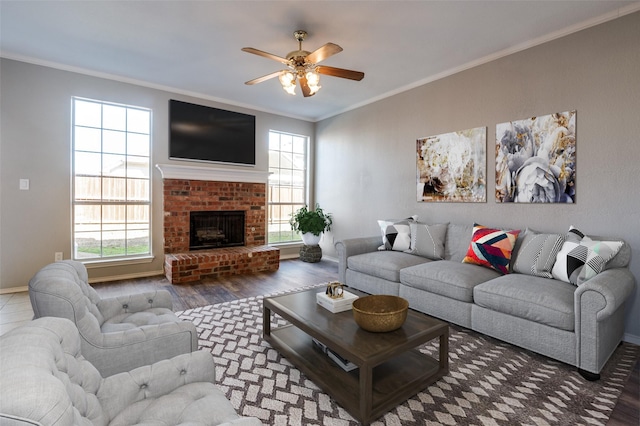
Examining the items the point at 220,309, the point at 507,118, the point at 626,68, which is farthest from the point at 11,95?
the point at 626,68

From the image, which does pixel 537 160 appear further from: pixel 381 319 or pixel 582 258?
pixel 381 319

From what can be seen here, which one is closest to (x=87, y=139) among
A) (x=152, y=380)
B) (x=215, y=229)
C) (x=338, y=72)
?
(x=215, y=229)

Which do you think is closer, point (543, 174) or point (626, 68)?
point (626, 68)

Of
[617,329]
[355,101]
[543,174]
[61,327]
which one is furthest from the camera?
[355,101]

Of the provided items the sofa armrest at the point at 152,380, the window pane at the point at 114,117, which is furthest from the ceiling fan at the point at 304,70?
the window pane at the point at 114,117

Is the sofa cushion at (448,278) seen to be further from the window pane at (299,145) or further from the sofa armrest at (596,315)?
the window pane at (299,145)

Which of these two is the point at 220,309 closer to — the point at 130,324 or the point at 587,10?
the point at 130,324

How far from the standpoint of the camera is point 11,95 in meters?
3.74

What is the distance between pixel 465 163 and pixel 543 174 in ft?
2.79

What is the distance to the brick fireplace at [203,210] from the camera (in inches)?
176

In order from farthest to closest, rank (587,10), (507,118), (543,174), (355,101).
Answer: (355,101), (507,118), (543,174), (587,10)

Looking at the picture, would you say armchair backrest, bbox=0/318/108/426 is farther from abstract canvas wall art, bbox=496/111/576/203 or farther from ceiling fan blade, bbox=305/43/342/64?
abstract canvas wall art, bbox=496/111/576/203

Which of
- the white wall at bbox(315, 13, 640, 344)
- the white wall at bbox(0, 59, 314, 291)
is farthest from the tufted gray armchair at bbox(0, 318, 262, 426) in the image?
the white wall at bbox(0, 59, 314, 291)

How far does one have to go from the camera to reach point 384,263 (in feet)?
11.5
